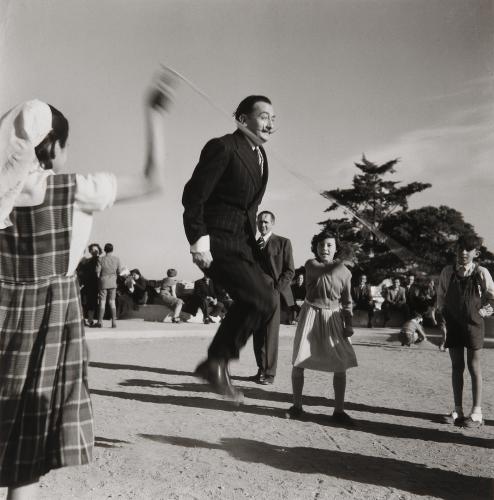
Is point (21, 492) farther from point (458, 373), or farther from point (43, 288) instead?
point (458, 373)

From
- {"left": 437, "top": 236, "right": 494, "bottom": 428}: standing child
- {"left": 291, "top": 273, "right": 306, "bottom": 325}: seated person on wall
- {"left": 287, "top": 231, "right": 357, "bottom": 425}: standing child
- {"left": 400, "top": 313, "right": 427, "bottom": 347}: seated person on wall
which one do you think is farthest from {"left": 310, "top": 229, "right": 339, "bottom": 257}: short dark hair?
{"left": 291, "top": 273, "right": 306, "bottom": 325}: seated person on wall

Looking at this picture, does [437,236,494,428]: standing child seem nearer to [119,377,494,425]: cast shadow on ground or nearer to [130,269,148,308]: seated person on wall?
[119,377,494,425]: cast shadow on ground

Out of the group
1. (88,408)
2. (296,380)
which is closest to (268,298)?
(88,408)

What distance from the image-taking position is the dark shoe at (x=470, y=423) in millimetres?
4883

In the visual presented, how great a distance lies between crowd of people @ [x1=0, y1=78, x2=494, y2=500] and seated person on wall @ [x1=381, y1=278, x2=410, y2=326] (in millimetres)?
10100

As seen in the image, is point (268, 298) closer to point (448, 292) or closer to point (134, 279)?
point (448, 292)

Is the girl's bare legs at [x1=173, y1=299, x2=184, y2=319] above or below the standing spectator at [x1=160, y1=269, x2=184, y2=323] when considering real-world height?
below

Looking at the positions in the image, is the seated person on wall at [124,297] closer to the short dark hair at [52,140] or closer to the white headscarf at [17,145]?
the short dark hair at [52,140]

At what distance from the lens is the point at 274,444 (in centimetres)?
420

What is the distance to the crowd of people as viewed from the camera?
82.6 inches

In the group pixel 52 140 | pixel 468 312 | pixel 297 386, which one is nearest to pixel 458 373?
pixel 468 312

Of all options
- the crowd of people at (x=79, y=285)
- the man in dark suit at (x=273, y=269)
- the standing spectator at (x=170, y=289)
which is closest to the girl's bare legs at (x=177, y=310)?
the standing spectator at (x=170, y=289)

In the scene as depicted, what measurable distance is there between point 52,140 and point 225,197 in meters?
1.23

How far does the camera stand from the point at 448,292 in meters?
5.22
